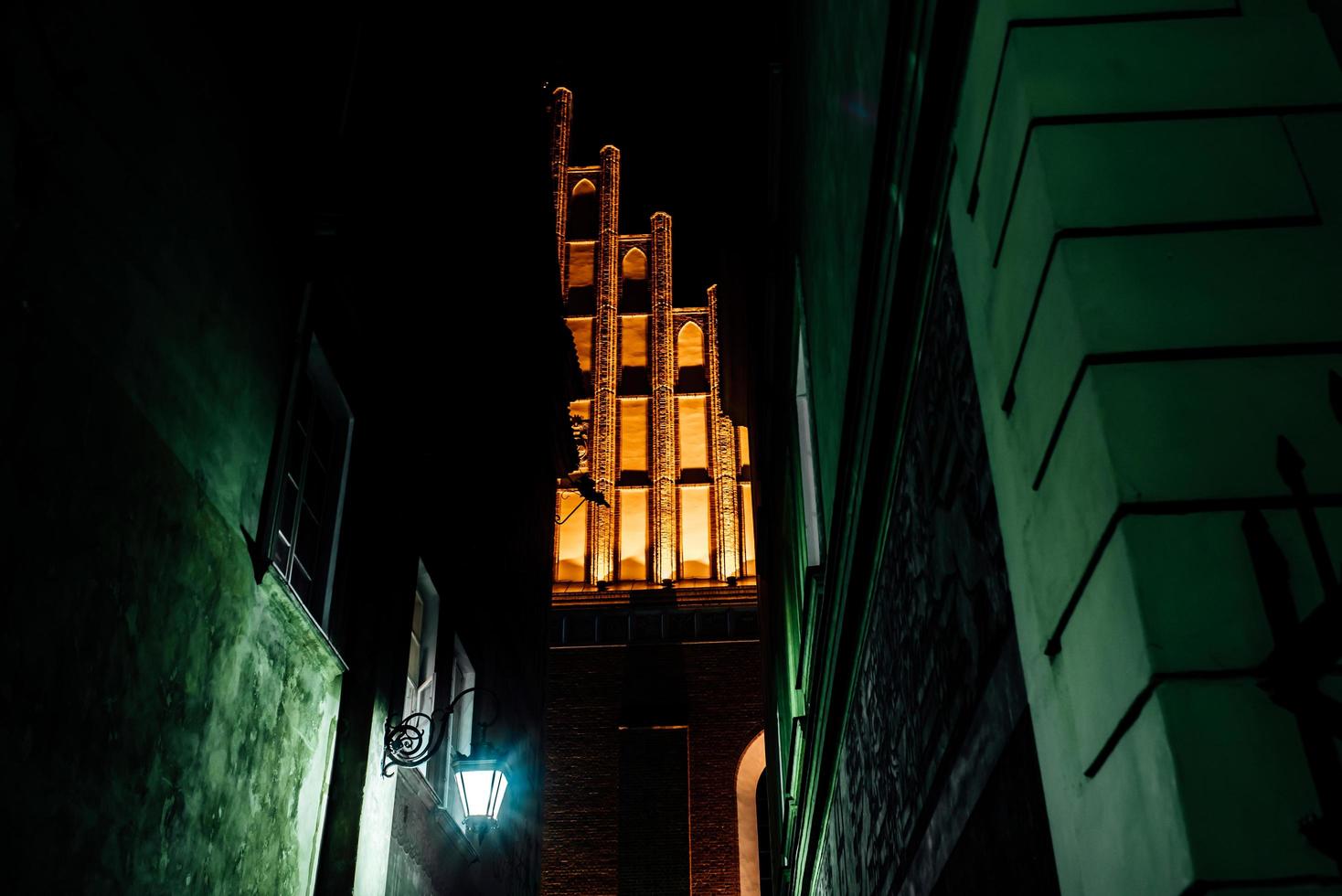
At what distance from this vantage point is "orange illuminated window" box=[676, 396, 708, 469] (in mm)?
23625

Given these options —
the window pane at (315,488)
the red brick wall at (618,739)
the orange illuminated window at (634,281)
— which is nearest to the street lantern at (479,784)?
the window pane at (315,488)

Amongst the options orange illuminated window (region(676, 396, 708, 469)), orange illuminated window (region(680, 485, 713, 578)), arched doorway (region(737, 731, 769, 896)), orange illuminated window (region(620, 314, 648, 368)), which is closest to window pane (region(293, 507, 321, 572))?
arched doorway (region(737, 731, 769, 896))

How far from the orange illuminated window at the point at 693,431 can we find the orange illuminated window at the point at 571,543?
2183 mm

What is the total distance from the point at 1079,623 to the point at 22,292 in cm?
254

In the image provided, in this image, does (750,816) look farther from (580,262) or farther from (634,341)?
(580,262)

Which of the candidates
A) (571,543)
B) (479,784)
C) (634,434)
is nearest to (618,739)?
(571,543)

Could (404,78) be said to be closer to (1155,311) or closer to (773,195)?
(773,195)

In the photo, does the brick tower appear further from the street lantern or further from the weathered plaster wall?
the weathered plaster wall

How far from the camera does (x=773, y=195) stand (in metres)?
8.84

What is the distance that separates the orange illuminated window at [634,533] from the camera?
2300 centimetres

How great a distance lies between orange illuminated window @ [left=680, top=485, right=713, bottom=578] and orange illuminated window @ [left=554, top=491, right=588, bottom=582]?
1.85 m

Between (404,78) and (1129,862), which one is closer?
(1129,862)

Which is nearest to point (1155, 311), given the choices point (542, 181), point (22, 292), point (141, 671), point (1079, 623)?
point (1079, 623)

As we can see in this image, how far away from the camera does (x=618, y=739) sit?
22.4 metres
